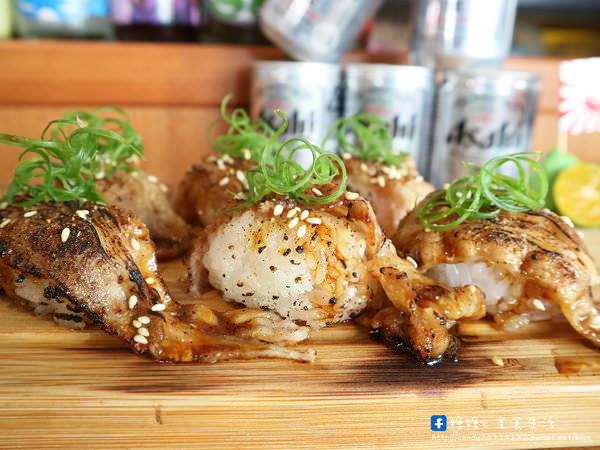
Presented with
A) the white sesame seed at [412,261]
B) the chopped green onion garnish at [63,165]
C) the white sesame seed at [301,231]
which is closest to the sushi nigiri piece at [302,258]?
the white sesame seed at [301,231]

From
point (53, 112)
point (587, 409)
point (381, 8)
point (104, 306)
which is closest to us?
point (587, 409)

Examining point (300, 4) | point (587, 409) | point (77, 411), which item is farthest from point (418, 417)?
point (300, 4)

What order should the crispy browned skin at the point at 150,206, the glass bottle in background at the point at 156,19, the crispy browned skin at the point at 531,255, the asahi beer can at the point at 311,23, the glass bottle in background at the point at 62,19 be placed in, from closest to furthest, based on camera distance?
the crispy browned skin at the point at 531,255
the crispy browned skin at the point at 150,206
the asahi beer can at the point at 311,23
the glass bottle in background at the point at 62,19
the glass bottle in background at the point at 156,19

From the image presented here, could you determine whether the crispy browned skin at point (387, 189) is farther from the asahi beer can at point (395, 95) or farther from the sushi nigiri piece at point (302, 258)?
the asahi beer can at point (395, 95)

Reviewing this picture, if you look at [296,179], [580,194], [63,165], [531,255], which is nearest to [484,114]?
[580,194]

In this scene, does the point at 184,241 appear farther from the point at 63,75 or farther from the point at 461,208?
the point at 63,75
